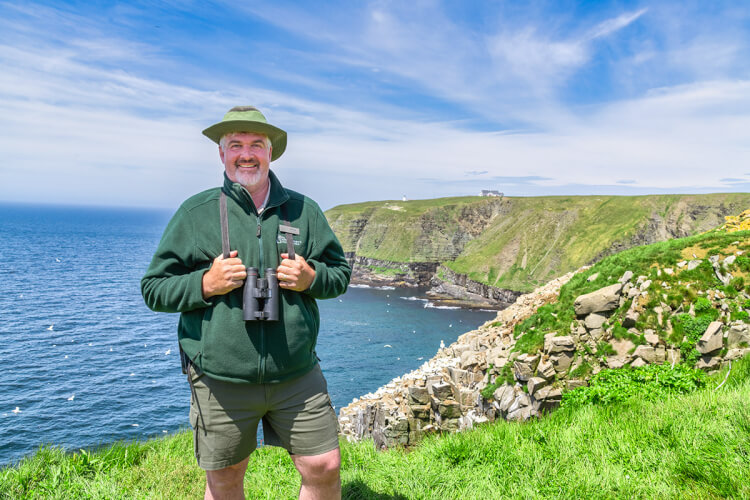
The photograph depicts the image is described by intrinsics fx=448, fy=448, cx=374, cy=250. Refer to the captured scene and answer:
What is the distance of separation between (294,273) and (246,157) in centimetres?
90

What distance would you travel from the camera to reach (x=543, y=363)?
11539 millimetres

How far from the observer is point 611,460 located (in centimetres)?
448

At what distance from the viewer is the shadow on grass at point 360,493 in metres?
4.35

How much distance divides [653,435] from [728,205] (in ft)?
511

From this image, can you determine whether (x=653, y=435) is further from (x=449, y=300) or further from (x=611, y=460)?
(x=449, y=300)

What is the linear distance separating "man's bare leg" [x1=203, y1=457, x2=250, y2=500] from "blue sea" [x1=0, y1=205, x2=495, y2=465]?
2.06m

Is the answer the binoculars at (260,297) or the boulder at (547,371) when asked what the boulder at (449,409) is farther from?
the binoculars at (260,297)

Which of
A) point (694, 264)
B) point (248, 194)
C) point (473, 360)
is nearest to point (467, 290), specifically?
point (473, 360)

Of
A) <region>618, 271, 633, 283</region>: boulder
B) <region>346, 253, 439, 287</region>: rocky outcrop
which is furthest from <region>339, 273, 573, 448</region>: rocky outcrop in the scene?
<region>346, 253, 439, 287</region>: rocky outcrop

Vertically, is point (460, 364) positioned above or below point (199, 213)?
below

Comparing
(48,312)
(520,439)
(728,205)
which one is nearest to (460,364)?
(520,439)

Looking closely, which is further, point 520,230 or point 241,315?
point 520,230

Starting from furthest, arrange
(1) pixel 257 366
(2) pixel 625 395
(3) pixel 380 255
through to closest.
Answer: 1. (3) pixel 380 255
2. (2) pixel 625 395
3. (1) pixel 257 366

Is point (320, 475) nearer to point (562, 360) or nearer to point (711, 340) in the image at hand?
point (562, 360)
